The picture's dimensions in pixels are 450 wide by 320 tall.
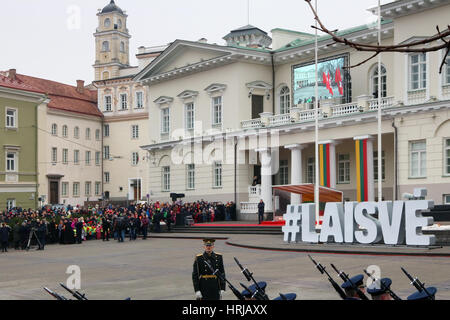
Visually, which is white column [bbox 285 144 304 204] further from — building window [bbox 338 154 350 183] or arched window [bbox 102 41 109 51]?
arched window [bbox 102 41 109 51]

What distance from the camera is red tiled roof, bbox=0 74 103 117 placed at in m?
79.9

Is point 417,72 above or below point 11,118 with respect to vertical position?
above

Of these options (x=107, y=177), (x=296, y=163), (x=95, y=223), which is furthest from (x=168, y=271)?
(x=107, y=177)

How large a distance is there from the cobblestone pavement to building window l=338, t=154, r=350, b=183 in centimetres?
1479

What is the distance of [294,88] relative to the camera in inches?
1896

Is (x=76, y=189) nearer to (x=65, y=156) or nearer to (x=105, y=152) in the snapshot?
(x=65, y=156)

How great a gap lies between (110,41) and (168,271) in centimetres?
8384

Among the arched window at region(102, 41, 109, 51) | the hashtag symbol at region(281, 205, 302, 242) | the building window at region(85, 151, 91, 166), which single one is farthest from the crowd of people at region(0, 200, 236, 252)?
the arched window at region(102, 41, 109, 51)

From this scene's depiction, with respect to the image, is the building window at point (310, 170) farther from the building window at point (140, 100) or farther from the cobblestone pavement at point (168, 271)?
the building window at point (140, 100)

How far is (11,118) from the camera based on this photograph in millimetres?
62438
